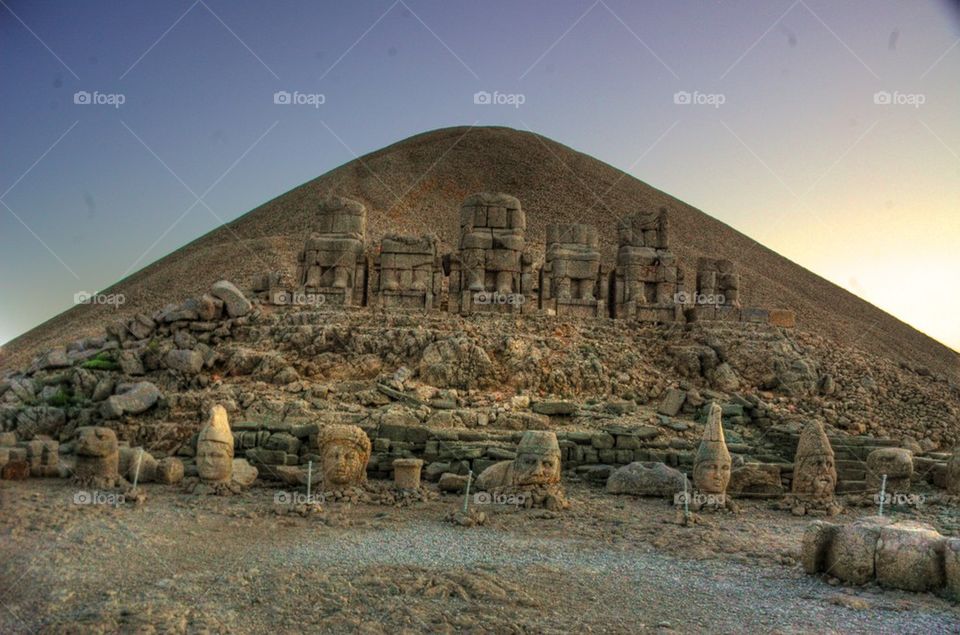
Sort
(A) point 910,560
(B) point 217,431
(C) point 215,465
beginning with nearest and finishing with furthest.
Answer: (A) point 910,560
(C) point 215,465
(B) point 217,431

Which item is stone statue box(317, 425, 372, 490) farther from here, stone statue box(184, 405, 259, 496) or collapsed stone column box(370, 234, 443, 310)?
collapsed stone column box(370, 234, 443, 310)

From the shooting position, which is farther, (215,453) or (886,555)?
(215,453)

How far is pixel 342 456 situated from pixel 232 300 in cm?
857

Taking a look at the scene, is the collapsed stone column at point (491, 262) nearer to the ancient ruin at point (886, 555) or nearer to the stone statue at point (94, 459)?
the stone statue at point (94, 459)

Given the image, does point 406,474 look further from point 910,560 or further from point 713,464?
point 910,560

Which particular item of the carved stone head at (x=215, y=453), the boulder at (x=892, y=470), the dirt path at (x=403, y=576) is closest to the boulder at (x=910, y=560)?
the dirt path at (x=403, y=576)

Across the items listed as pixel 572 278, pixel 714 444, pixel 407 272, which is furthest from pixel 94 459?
pixel 572 278

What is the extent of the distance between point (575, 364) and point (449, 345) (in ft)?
9.97

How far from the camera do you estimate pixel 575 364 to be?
19156 mm

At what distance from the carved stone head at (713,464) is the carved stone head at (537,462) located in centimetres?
239

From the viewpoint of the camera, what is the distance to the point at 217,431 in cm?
1355

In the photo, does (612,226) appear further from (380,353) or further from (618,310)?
(380,353)

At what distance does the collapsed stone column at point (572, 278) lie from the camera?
2195cm

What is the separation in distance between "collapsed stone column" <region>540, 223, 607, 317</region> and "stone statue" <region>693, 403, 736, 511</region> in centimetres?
866
